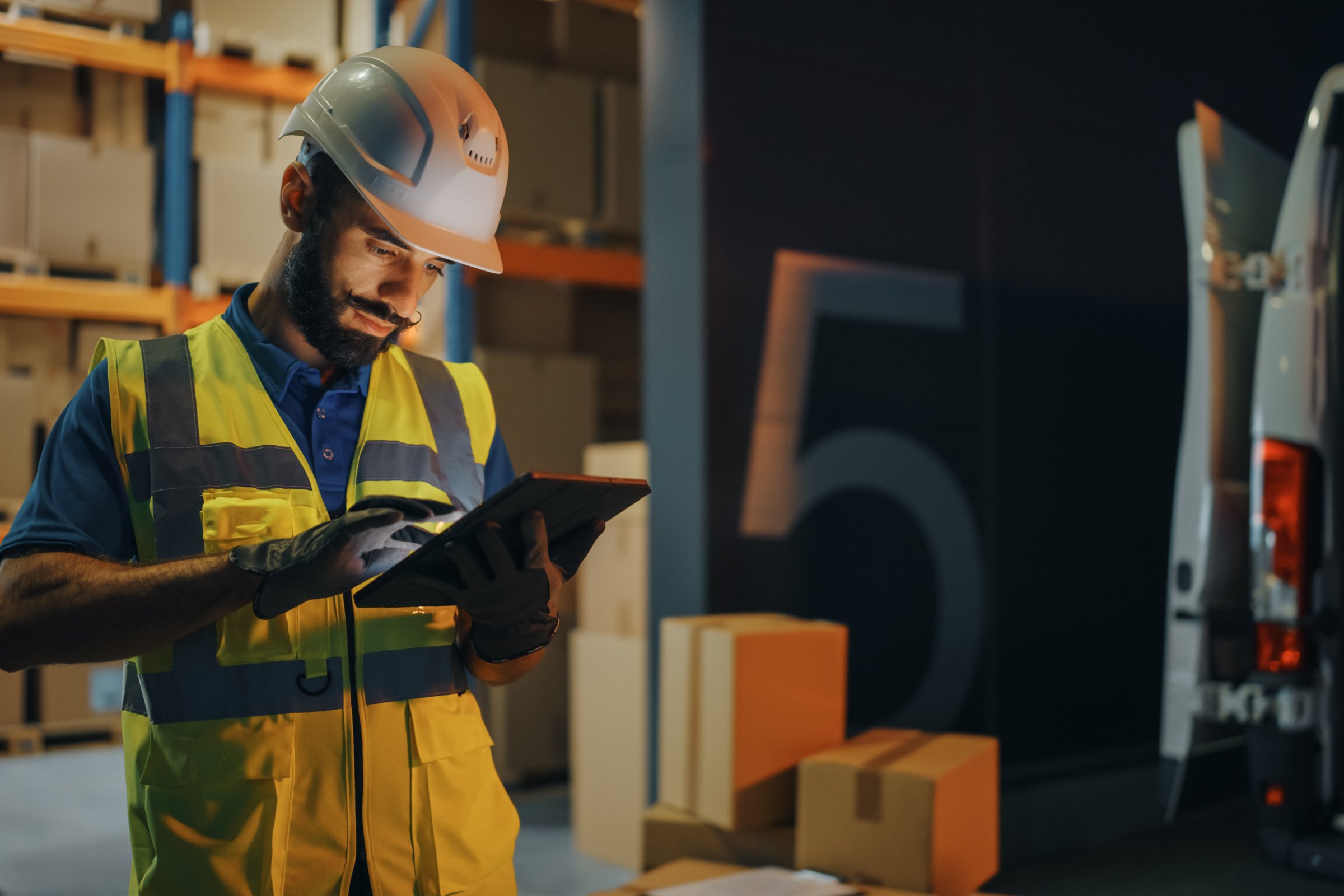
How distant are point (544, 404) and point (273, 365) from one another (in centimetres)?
368

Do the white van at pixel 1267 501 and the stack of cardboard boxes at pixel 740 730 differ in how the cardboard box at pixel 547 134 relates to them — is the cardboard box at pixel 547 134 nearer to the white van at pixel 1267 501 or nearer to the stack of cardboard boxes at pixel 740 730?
the stack of cardboard boxes at pixel 740 730

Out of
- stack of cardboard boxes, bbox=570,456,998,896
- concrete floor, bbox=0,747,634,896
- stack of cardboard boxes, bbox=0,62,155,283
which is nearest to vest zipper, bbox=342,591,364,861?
stack of cardboard boxes, bbox=570,456,998,896

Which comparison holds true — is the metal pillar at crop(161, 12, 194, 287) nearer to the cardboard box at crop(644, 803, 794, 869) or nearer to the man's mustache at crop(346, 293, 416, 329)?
the cardboard box at crop(644, 803, 794, 869)

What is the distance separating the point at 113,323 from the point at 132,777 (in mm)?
5598

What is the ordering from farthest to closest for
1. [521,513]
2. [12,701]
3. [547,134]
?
[12,701] → [547,134] → [521,513]

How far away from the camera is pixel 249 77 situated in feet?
19.3

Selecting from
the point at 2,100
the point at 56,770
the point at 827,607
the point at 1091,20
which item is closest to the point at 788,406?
the point at 827,607

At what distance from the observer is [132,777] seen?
4.26 ft


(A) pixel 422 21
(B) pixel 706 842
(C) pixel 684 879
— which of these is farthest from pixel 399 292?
(A) pixel 422 21

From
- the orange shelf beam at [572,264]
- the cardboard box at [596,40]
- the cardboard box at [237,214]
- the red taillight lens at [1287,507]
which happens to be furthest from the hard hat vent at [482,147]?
the cardboard box at [237,214]

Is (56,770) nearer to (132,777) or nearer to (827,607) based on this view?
(827,607)

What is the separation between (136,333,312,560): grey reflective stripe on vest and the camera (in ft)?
4.22

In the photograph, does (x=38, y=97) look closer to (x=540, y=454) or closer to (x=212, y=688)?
(x=540, y=454)

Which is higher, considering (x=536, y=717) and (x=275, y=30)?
(x=275, y=30)
